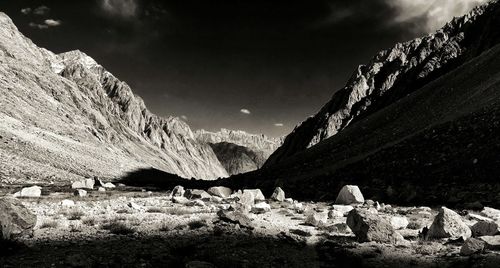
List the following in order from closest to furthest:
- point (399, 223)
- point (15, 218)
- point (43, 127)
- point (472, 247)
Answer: point (472, 247) → point (15, 218) → point (399, 223) → point (43, 127)

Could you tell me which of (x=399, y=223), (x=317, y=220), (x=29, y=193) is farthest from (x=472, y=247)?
(x=29, y=193)

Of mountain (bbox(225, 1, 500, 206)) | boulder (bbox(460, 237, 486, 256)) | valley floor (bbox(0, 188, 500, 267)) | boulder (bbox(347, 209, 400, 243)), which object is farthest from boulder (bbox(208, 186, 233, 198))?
boulder (bbox(460, 237, 486, 256))

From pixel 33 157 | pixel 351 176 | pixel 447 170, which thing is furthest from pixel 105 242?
pixel 33 157

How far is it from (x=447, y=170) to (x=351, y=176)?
12101 millimetres

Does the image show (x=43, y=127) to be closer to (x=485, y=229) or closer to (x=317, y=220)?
(x=317, y=220)

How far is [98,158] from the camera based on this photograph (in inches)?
4513

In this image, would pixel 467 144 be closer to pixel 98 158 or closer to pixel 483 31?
pixel 98 158

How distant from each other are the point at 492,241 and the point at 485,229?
1415 mm

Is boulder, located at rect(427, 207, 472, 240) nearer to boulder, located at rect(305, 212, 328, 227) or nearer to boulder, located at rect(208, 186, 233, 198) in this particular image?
boulder, located at rect(305, 212, 328, 227)

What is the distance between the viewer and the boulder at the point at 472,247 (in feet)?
35.7

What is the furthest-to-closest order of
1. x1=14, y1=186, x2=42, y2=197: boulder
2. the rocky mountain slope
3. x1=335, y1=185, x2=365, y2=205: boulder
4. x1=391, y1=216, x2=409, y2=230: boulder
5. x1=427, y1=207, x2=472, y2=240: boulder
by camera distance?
the rocky mountain slope, x1=14, y1=186, x2=42, y2=197: boulder, x1=335, y1=185, x2=365, y2=205: boulder, x1=391, y1=216, x2=409, y2=230: boulder, x1=427, y1=207, x2=472, y2=240: boulder

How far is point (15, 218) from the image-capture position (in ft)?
40.2

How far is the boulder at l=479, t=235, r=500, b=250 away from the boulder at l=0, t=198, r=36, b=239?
13.5 m

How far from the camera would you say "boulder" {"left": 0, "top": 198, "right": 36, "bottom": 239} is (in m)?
11.3
